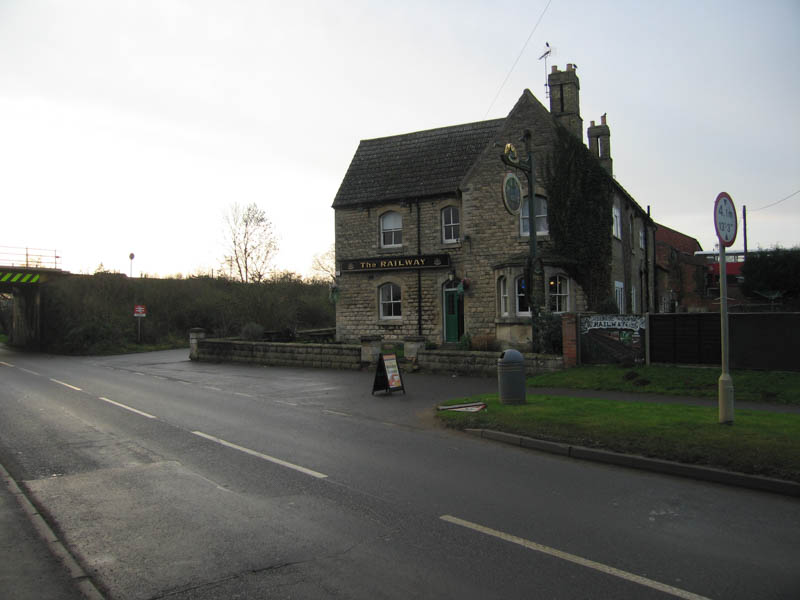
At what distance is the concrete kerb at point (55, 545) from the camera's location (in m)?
4.23

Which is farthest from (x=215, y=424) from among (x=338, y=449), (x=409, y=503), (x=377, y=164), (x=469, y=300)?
(x=377, y=164)

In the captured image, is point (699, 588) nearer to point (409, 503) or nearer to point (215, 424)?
point (409, 503)

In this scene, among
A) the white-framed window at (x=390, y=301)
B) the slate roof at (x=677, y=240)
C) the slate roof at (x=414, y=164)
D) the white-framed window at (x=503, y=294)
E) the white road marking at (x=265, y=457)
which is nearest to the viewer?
the white road marking at (x=265, y=457)

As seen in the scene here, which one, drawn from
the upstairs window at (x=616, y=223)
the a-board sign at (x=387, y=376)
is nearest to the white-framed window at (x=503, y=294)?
the upstairs window at (x=616, y=223)

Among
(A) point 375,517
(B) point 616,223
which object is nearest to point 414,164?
(B) point 616,223

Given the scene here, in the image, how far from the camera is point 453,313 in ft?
79.5

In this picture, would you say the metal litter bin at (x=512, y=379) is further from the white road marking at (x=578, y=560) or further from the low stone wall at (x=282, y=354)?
the low stone wall at (x=282, y=354)

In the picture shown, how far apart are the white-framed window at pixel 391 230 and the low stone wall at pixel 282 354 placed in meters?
6.22

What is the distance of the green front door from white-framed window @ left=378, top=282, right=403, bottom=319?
225 centimetres

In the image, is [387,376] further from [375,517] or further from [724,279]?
[375,517]

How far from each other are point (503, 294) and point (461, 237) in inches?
126

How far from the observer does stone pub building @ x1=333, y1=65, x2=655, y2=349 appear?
69.9ft

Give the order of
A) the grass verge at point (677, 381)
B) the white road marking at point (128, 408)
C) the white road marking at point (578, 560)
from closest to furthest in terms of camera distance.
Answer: the white road marking at point (578, 560)
the white road marking at point (128, 408)
the grass verge at point (677, 381)

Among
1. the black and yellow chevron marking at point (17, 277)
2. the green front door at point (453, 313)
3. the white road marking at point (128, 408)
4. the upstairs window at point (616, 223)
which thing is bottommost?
the white road marking at point (128, 408)
